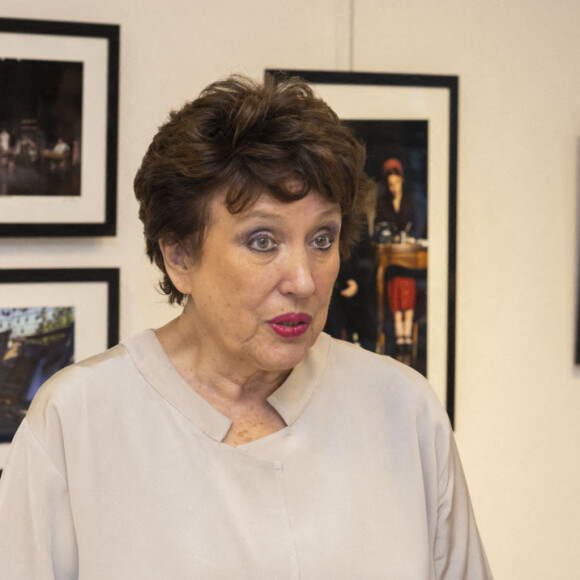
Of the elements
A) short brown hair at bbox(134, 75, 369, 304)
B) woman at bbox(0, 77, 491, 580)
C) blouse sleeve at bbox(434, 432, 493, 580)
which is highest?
short brown hair at bbox(134, 75, 369, 304)

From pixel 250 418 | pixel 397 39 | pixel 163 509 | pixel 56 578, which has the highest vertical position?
pixel 397 39

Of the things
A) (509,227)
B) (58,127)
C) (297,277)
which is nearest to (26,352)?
(58,127)

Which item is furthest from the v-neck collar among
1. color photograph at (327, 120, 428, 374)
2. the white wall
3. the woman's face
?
the white wall

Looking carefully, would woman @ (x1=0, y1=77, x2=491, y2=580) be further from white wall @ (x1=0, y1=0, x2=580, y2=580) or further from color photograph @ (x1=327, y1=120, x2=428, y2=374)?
white wall @ (x1=0, y1=0, x2=580, y2=580)

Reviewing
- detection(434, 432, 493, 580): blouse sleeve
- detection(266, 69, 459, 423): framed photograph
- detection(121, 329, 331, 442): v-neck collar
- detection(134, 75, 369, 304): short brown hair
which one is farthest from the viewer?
detection(266, 69, 459, 423): framed photograph

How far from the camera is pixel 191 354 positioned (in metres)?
1.55

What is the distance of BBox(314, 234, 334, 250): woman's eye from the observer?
144cm

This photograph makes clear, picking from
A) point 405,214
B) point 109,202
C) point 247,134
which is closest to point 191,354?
point 247,134

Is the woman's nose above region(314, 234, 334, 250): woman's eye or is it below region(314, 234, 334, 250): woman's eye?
below

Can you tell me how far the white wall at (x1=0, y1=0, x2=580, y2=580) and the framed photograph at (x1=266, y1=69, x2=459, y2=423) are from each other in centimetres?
7

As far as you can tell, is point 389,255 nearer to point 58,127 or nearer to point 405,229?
point 405,229

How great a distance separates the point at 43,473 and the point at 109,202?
3.06 ft

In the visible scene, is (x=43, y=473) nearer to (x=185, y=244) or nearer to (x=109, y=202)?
(x=185, y=244)

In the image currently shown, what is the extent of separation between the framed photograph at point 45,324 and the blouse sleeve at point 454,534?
3.20ft
